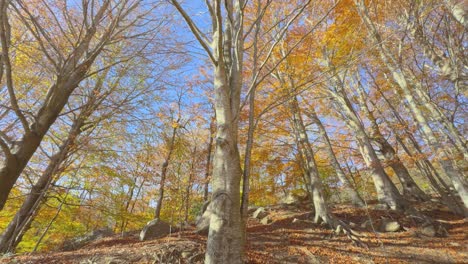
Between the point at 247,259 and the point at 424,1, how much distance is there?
858 centimetres

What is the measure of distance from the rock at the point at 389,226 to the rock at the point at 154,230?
6.48m

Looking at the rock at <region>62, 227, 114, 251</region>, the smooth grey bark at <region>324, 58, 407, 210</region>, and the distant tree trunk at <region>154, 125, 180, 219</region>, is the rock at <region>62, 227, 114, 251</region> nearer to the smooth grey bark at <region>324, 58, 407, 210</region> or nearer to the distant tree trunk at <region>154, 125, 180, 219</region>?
the distant tree trunk at <region>154, 125, 180, 219</region>

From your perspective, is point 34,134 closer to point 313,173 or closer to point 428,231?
point 313,173

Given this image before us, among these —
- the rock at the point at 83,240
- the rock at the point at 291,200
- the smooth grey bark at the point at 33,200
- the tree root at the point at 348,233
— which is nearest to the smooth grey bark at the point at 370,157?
the tree root at the point at 348,233

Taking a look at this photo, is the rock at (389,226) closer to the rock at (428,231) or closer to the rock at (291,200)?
the rock at (428,231)

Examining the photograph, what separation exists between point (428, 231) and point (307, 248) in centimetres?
401

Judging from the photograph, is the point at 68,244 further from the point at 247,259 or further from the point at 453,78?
the point at 453,78

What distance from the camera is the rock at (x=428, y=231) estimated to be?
6.13 metres

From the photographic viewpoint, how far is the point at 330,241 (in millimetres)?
5672

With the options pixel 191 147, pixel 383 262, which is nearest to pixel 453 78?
pixel 383 262

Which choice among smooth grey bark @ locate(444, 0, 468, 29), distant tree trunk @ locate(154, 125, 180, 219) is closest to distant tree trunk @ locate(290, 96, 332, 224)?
smooth grey bark @ locate(444, 0, 468, 29)

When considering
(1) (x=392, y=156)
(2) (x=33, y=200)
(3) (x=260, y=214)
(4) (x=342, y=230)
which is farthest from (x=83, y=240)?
(1) (x=392, y=156)

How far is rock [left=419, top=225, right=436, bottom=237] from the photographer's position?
613cm

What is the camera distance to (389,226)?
656 centimetres
